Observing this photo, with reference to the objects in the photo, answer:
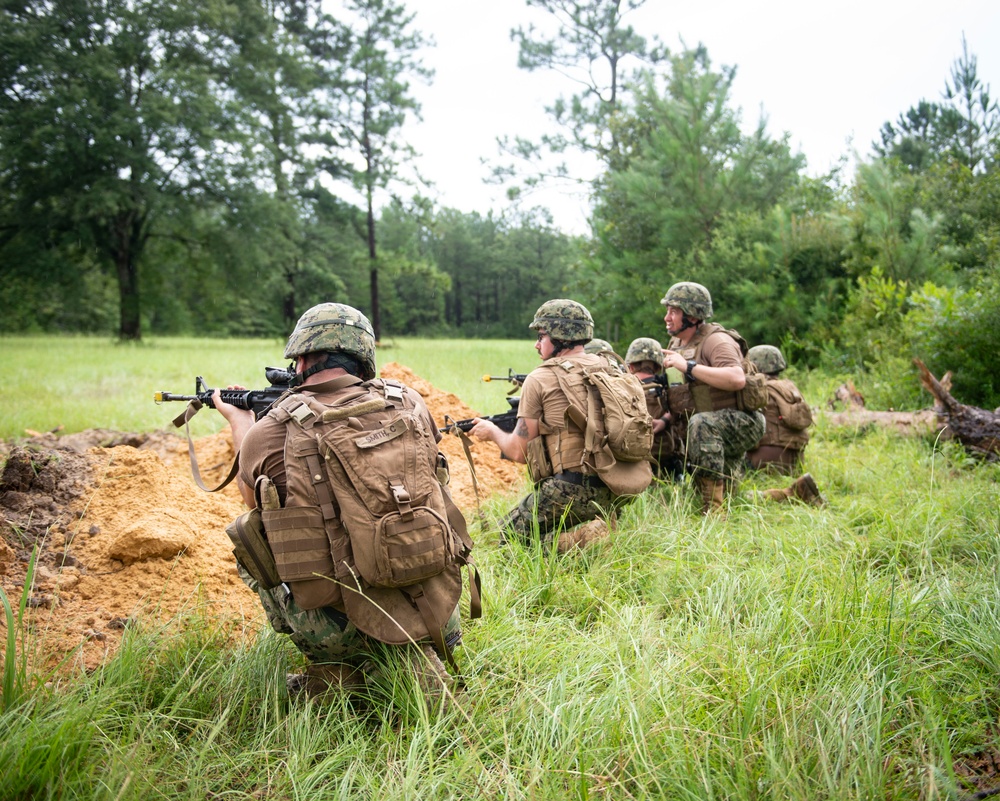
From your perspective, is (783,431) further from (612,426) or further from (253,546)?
(253,546)

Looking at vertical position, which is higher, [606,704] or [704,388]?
[704,388]

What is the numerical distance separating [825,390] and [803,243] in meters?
3.33

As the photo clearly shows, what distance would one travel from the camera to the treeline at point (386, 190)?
34.4ft

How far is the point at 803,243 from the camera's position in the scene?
11.7m

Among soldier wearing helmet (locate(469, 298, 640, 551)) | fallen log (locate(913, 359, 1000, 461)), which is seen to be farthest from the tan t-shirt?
fallen log (locate(913, 359, 1000, 461))

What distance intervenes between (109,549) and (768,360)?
5720 mm

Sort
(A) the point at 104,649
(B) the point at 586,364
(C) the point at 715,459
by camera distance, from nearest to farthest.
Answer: (A) the point at 104,649 < (B) the point at 586,364 < (C) the point at 715,459

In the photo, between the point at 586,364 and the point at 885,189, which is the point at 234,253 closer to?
the point at 885,189

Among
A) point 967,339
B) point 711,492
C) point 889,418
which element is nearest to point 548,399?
point 711,492

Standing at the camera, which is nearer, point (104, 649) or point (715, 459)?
point (104, 649)

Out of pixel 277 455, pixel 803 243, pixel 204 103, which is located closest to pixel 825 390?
pixel 803 243

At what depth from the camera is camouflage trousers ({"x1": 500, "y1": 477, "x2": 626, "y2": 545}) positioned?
4266 mm

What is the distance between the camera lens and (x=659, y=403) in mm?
5910

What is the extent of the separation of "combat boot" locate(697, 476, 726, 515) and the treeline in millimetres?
3943
